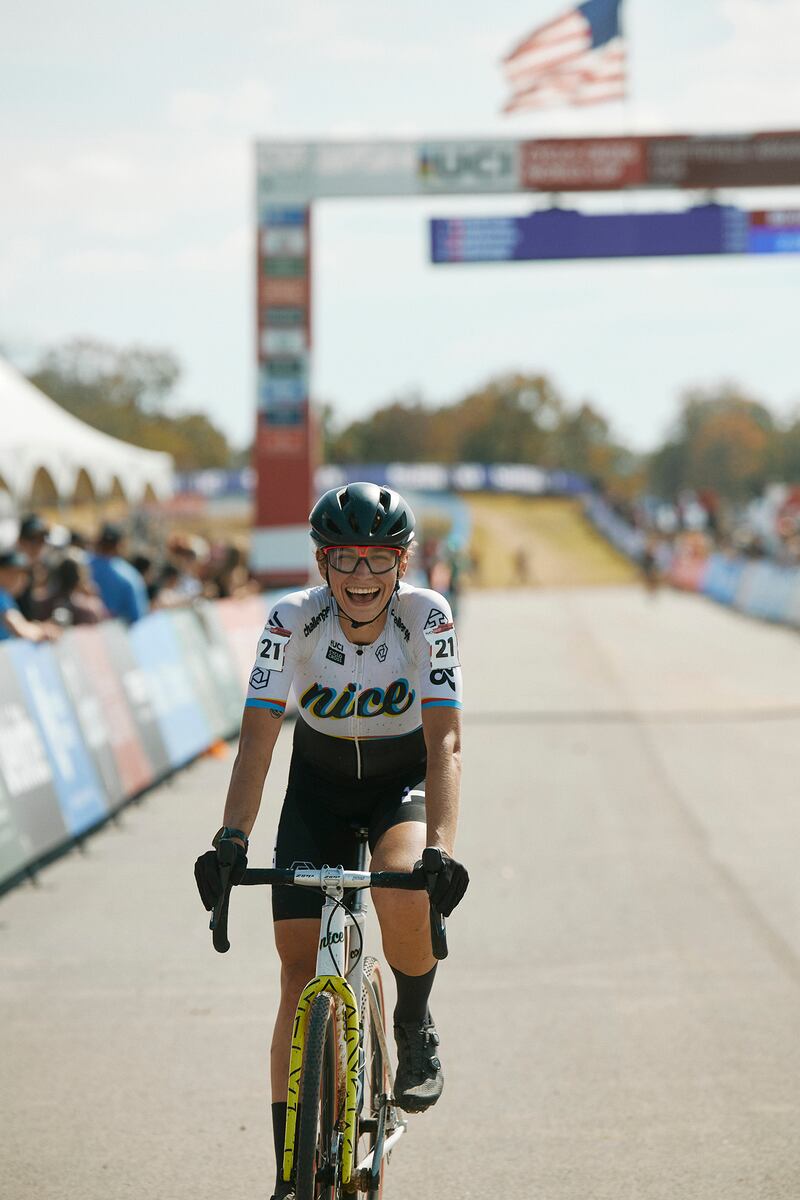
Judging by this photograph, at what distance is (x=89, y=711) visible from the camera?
9938 mm

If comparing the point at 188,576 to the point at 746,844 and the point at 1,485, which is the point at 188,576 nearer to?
the point at 1,485

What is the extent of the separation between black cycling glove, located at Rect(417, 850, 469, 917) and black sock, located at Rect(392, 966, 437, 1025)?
51cm

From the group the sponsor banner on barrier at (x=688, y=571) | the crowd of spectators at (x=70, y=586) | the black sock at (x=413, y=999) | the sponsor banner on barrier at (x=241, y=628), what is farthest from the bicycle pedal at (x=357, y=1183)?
the sponsor banner on barrier at (x=688, y=571)

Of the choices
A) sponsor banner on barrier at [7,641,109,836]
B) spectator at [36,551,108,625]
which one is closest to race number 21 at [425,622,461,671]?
sponsor banner on barrier at [7,641,109,836]

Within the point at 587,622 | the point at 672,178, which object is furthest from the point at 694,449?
the point at 672,178

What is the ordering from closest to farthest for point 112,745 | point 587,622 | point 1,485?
point 112,745, point 1,485, point 587,622

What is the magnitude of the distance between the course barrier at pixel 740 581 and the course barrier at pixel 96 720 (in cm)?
2093

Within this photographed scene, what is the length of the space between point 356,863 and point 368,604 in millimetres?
745

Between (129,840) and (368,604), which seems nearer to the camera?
(368,604)

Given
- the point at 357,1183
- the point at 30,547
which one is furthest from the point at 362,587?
the point at 30,547

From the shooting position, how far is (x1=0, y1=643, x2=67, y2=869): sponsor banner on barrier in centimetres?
816

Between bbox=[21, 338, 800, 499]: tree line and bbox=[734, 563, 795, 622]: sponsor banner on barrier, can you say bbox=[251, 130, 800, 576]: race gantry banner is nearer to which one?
bbox=[734, 563, 795, 622]: sponsor banner on barrier

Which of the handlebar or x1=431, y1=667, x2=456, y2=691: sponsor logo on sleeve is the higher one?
x1=431, y1=667, x2=456, y2=691: sponsor logo on sleeve

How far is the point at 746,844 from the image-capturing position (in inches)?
382
